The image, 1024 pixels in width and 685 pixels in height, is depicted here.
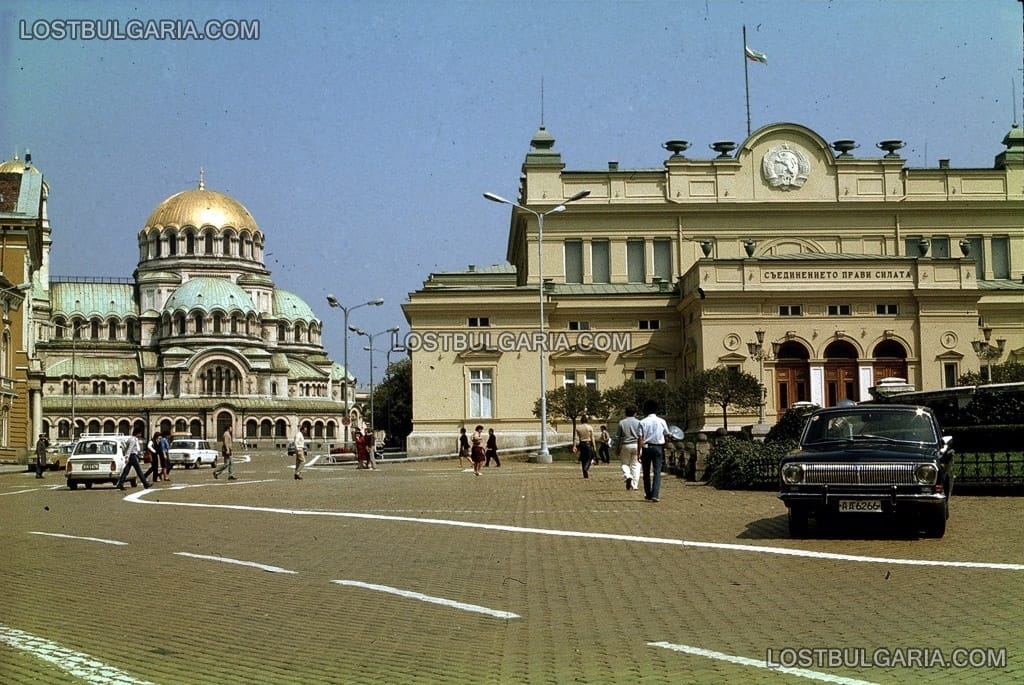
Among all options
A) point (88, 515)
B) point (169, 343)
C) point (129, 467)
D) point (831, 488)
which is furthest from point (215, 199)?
point (831, 488)

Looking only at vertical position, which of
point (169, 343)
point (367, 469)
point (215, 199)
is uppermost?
point (215, 199)

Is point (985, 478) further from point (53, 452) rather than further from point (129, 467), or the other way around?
point (53, 452)

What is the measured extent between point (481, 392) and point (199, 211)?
87.3 metres

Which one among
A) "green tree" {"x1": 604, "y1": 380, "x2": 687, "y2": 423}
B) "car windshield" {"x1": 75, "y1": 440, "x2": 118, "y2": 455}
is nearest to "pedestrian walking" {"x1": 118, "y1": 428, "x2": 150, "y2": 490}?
"car windshield" {"x1": 75, "y1": 440, "x2": 118, "y2": 455}

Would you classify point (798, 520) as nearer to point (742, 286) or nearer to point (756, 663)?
point (756, 663)

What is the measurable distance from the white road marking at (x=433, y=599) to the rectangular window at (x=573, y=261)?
54063mm

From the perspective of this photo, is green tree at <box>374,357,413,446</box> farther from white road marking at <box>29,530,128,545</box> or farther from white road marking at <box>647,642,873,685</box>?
white road marking at <box>647,642,873,685</box>

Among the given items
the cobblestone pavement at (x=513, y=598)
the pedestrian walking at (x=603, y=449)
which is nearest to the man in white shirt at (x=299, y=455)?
the pedestrian walking at (x=603, y=449)

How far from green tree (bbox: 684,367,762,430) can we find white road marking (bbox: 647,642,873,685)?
4292cm

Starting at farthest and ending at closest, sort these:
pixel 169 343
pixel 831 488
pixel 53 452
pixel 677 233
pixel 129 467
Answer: pixel 169 343, pixel 677 233, pixel 53 452, pixel 129 467, pixel 831 488

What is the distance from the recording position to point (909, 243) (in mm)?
66250

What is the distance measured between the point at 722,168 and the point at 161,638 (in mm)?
59731

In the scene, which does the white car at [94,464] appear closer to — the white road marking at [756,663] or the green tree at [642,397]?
the green tree at [642,397]

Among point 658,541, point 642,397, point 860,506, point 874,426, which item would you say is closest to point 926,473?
point 860,506
